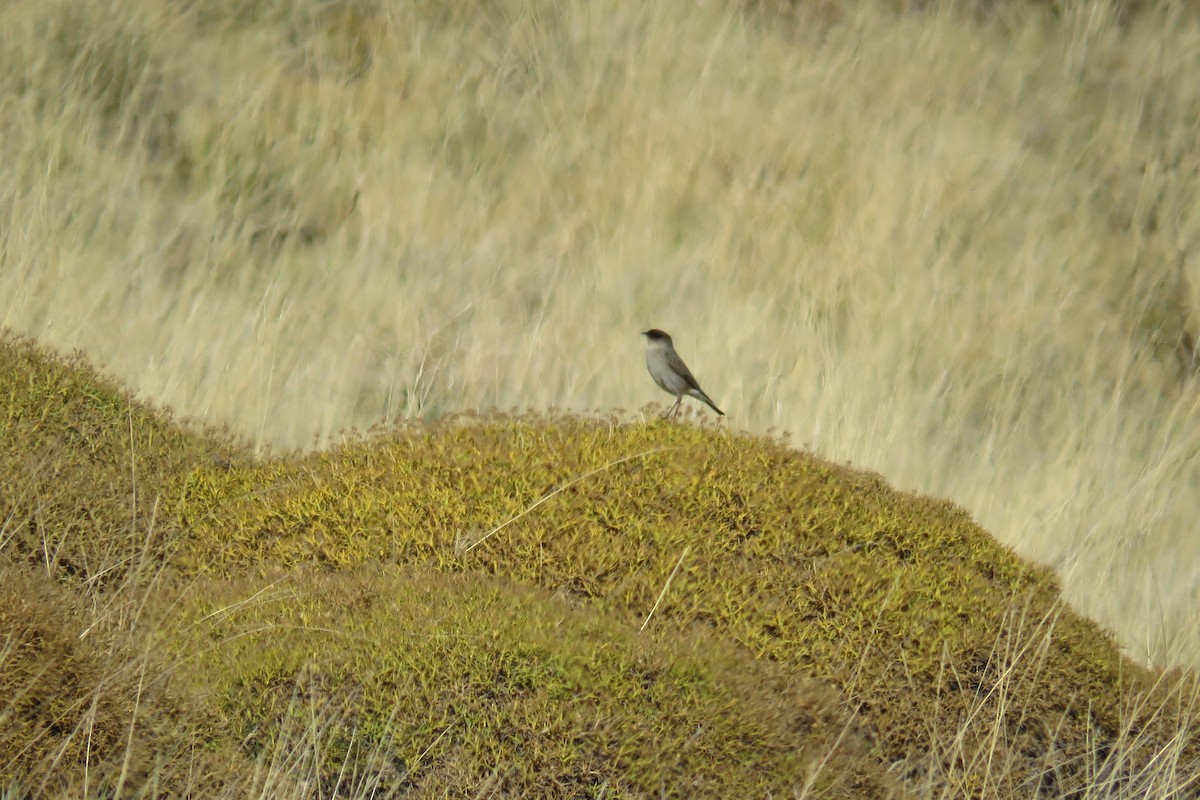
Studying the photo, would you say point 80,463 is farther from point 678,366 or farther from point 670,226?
point 670,226

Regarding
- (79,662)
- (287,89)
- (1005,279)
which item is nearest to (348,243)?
(287,89)

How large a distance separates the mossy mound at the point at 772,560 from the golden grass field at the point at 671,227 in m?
1.58

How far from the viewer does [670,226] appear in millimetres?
10750

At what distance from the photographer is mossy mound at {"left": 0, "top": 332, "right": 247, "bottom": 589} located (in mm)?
5000

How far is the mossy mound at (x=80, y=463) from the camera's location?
500 centimetres

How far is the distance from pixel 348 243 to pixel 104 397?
4442 mm

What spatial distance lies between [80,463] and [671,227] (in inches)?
240

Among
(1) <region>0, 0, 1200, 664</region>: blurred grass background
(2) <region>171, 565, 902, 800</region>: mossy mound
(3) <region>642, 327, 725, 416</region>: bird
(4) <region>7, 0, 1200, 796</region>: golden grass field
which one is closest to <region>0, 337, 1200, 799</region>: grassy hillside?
(2) <region>171, 565, 902, 800</region>: mossy mound

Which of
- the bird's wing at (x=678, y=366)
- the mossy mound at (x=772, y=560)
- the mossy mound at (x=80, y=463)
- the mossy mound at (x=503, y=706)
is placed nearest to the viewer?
the mossy mound at (x=503, y=706)

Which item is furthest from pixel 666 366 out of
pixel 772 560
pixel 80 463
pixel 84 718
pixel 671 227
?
pixel 671 227

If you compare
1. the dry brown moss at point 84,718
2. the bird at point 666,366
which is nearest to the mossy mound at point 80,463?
the dry brown moss at point 84,718

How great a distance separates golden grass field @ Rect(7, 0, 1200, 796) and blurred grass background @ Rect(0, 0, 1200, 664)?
35mm

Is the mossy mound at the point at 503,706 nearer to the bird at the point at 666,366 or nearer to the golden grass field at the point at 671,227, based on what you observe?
the bird at the point at 666,366

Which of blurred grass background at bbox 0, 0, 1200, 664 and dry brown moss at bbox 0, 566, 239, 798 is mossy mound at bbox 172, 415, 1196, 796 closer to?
dry brown moss at bbox 0, 566, 239, 798
